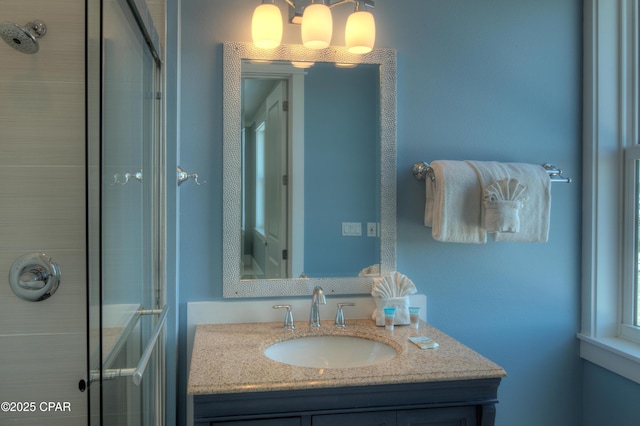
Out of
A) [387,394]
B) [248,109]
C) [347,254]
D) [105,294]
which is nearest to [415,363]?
[387,394]

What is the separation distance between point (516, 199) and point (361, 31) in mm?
815

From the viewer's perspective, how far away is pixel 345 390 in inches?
56.0

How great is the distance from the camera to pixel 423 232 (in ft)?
6.81

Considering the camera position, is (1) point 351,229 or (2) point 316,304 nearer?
(2) point 316,304

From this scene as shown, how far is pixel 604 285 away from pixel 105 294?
6.35ft

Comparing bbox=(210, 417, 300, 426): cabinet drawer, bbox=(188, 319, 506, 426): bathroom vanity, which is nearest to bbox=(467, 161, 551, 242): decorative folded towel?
bbox=(188, 319, 506, 426): bathroom vanity

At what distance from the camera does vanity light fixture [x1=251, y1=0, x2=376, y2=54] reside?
182 centimetres

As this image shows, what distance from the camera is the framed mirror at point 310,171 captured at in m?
1.93

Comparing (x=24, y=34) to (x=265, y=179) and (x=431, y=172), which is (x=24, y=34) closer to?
(x=265, y=179)

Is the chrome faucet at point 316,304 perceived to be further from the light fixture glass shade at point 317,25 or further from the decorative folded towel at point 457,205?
the light fixture glass shade at point 317,25

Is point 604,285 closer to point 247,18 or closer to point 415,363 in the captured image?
point 415,363

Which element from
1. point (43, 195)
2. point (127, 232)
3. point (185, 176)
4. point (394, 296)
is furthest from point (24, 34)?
point (394, 296)

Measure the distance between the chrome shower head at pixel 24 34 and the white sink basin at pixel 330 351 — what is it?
3.60 feet

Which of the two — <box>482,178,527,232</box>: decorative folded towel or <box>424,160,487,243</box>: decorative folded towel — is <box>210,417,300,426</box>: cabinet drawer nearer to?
<box>424,160,487,243</box>: decorative folded towel
